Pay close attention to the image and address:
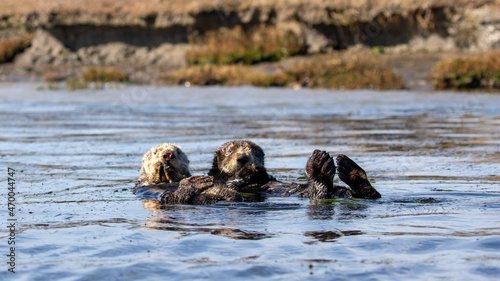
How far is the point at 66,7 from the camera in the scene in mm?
32969

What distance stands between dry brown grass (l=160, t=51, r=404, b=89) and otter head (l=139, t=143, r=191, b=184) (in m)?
15.4

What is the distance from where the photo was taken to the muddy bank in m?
27.2

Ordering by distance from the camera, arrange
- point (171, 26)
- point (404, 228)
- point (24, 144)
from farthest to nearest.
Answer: point (171, 26)
point (24, 144)
point (404, 228)

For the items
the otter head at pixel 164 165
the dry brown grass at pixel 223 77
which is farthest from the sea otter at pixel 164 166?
the dry brown grass at pixel 223 77

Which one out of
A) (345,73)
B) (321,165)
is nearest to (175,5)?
(345,73)

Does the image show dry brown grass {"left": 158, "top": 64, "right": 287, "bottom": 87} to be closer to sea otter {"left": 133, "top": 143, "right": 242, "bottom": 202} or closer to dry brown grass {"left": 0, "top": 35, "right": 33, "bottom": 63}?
dry brown grass {"left": 0, "top": 35, "right": 33, "bottom": 63}

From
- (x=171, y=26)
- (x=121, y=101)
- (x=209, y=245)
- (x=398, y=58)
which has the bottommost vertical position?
(x=209, y=245)

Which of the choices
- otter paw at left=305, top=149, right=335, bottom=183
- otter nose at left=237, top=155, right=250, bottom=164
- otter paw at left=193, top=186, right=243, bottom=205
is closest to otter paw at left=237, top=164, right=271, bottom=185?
otter nose at left=237, top=155, right=250, bottom=164

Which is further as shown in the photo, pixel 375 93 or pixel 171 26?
pixel 171 26

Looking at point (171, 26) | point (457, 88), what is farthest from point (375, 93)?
point (171, 26)

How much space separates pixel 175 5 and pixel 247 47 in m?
4.73

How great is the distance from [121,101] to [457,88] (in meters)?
9.86

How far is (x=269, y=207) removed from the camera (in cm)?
572

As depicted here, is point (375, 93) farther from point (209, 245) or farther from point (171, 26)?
point (209, 245)
